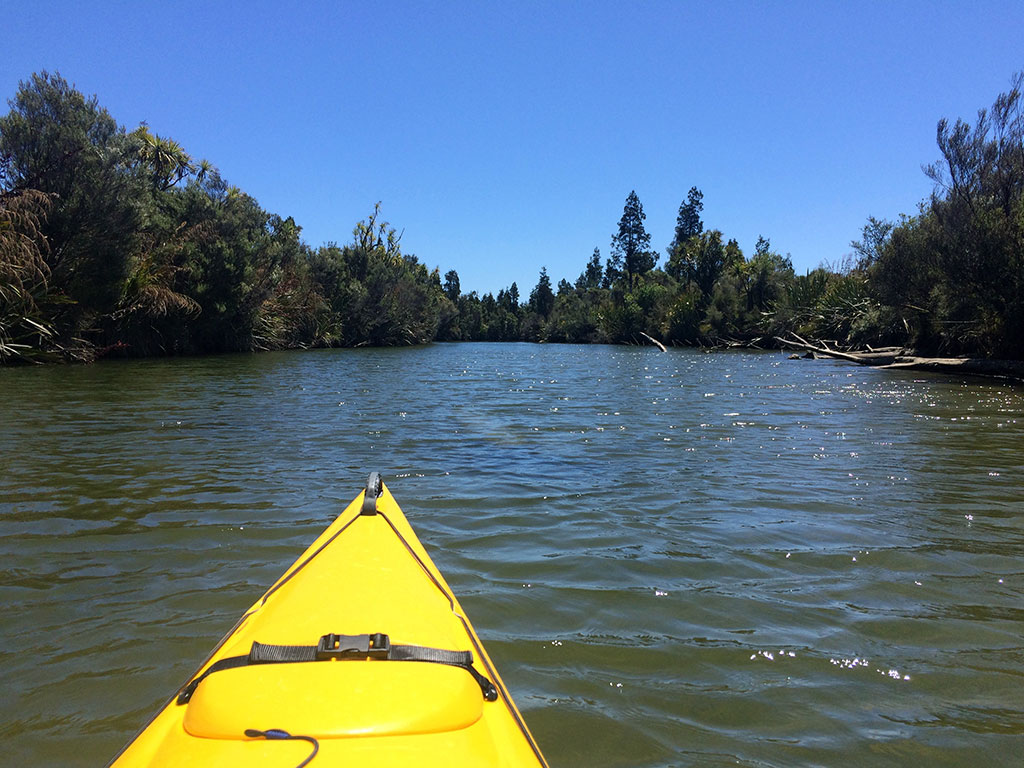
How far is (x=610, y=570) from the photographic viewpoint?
388 centimetres

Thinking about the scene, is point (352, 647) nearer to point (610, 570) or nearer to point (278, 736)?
point (278, 736)

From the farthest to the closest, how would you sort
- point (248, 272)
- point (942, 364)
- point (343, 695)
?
1. point (248, 272)
2. point (942, 364)
3. point (343, 695)

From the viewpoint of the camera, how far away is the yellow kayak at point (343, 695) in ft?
4.75

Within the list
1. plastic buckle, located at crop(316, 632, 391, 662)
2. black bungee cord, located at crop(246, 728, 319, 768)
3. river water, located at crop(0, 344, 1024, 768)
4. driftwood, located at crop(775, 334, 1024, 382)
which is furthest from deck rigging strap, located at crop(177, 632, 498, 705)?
driftwood, located at crop(775, 334, 1024, 382)

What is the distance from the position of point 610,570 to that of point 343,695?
2.54 metres

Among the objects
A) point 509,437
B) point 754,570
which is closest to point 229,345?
point 509,437

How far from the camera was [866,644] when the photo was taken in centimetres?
296

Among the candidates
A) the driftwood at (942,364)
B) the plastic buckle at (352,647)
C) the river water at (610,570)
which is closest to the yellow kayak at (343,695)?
the plastic buckle at (352,647)

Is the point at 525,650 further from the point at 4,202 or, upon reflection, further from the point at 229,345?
the point at 229,345

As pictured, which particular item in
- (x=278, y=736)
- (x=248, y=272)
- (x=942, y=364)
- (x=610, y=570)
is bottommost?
(x=610, y=570)

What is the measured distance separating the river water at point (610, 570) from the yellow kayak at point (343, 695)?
69 centimetres

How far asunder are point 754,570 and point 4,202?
25.0 metres

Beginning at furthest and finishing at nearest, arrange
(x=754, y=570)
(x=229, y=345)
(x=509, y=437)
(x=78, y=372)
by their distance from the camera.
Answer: (x=229, y=345) < (x=78, y=372) < (x=509, y=437) < (x=754, y=570)

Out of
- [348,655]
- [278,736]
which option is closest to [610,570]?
[348,655]
